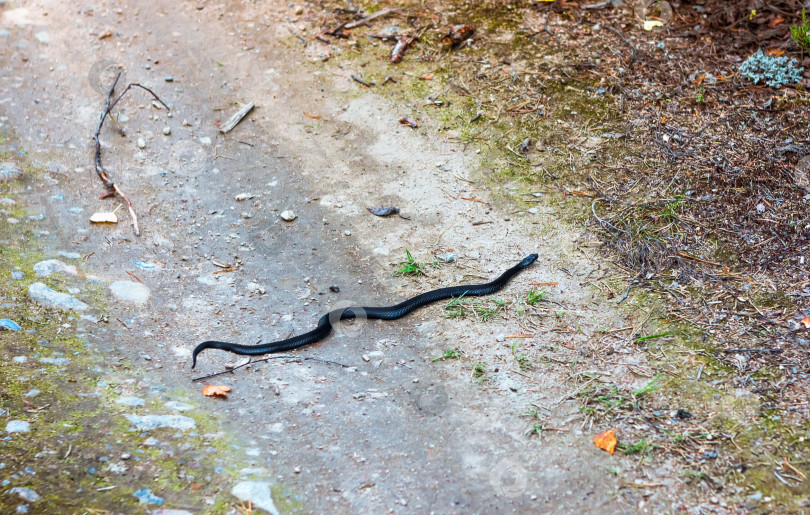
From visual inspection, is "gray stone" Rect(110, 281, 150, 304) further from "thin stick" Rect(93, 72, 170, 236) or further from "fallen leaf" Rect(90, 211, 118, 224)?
"fallen leaf" Rect(90, 211, 118, 224)

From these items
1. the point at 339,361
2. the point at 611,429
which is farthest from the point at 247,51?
the point at 611,429

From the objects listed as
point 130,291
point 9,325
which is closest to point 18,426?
point 9,325

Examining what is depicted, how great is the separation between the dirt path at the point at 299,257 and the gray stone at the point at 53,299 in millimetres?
116

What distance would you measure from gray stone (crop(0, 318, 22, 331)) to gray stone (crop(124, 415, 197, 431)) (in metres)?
1.17

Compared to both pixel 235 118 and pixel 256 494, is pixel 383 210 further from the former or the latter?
pixel 256 494

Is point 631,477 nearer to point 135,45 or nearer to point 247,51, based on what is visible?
point 247,51

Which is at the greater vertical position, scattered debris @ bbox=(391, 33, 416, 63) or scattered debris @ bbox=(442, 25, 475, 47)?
scattered debris @ bbox=(442, 25, 475, 47)

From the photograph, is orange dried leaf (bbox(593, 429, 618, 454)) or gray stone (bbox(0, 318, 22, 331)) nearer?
orange dried leaf (bbox(593, 429, 618, 454))

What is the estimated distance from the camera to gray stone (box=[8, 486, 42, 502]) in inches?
113

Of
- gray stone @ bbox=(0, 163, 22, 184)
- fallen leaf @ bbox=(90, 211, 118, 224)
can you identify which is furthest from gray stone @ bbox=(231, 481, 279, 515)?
gray stone @ bbox=(0, 163, 22, 184)

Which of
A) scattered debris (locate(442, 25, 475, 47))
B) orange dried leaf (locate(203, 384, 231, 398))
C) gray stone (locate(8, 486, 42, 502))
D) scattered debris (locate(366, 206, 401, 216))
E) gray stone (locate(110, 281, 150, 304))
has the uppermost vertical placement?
scattered debris (locate(442, 25, 475, 47))

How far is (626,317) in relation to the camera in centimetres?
438

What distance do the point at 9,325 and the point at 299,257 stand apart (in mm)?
2158

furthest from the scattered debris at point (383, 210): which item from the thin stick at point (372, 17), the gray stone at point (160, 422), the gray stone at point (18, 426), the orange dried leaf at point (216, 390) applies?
the gray stone at point (18, 426)
